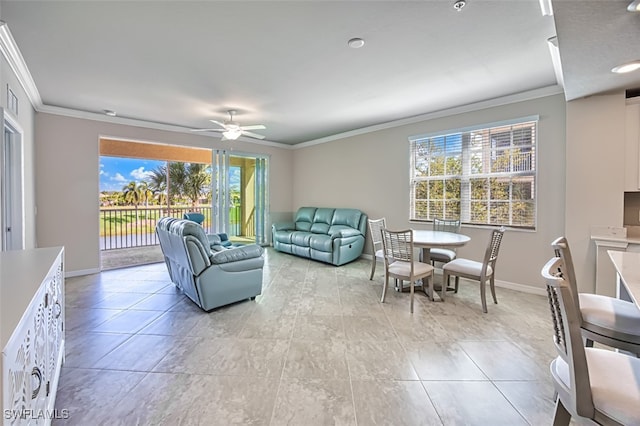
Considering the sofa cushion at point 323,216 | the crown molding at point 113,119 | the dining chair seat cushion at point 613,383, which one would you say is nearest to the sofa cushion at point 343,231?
the sofa cushion at point 323,216

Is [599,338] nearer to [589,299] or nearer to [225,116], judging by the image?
[589,299]

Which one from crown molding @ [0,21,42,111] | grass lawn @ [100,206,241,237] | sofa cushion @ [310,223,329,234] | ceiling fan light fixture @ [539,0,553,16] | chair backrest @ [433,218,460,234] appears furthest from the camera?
grass lawn @ [100,206,241,237]

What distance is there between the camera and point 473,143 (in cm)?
436

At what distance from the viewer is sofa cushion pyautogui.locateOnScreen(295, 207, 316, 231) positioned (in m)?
6.80

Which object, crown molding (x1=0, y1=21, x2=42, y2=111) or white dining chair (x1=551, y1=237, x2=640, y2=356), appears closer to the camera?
white dining chair (x1=551, y1=237, x2=640, y2=356)

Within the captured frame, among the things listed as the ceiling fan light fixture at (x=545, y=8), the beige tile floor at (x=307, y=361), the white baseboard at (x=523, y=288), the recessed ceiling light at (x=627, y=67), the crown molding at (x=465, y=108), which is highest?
the crown molding at (x=465, y=108)

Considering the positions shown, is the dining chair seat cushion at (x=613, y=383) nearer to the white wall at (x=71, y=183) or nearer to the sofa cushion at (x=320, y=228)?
the sofa cushion at (x=320, y=228)

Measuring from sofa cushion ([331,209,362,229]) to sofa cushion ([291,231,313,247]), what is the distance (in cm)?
73

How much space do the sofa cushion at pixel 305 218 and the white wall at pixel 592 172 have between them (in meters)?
4.66

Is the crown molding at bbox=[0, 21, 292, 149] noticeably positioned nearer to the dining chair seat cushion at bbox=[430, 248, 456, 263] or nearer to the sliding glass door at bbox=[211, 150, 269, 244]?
the sliding glass door at bbox=[211, 150, 269, 244]

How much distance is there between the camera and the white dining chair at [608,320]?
155 cm

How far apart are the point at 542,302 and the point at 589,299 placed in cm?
196

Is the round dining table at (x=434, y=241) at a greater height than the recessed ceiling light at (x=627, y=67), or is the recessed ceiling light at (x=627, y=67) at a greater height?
the recessed ceiling light at (x=627, y=67)

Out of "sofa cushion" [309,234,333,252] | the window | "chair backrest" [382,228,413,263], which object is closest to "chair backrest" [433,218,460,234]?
the window
